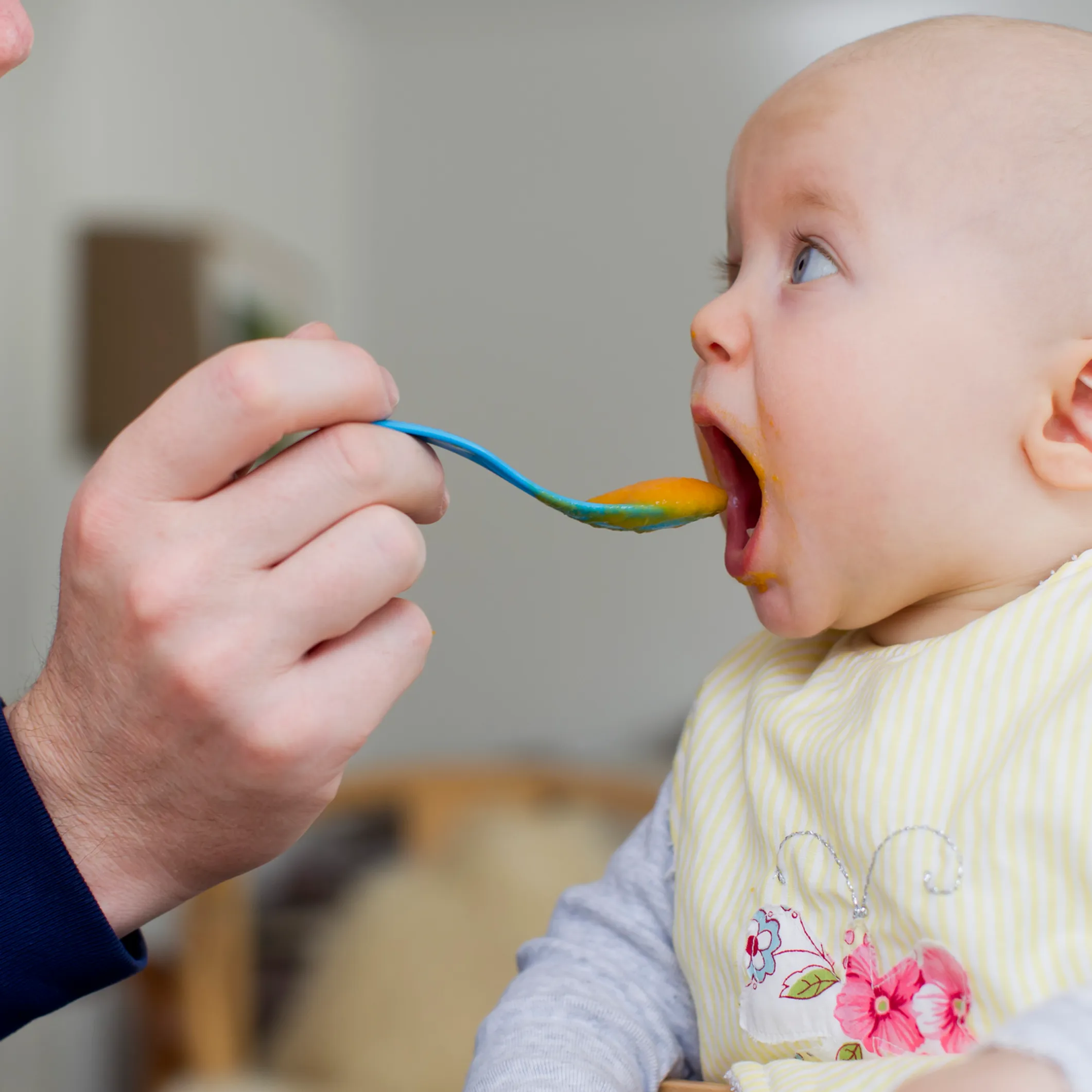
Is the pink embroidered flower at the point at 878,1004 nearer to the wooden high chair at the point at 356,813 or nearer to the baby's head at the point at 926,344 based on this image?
the baby's head at the point at 926,344

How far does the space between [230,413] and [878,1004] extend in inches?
18.8

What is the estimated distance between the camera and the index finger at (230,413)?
2.05 feet

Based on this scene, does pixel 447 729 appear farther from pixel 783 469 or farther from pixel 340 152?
pixel 783 469

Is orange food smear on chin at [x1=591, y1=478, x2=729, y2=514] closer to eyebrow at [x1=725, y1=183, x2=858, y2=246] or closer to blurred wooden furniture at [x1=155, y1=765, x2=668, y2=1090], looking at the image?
eyebrow at [x1=725, y1=183, x2=858, y2=246]

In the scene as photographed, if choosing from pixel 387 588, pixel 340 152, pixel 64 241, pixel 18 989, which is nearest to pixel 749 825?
pixel 387 588

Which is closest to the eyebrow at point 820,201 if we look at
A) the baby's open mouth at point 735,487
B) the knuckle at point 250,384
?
the baby's open mouth at point 735,487

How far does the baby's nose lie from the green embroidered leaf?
38 centimetres

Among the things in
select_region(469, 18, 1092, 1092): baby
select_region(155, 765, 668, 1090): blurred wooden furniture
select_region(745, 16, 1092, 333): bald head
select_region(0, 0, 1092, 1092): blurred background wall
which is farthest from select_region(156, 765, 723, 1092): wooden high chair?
select_region(745, 16, 1092, 333): bald head

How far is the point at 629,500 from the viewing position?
0.75m

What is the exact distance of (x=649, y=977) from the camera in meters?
0.81

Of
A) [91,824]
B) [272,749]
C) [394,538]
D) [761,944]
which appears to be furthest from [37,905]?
[761,944]

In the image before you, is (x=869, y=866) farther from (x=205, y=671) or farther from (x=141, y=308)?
(x=141, y=308)

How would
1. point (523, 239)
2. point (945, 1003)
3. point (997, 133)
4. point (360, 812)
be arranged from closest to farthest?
point (945, 1003) < point (997, 133) < point (360, 812) < point (523, 239)

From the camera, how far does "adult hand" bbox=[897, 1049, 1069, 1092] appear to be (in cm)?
46
